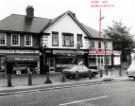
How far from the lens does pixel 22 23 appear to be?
29516 millimetres

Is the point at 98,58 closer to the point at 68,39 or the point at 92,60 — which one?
the point at 92,60

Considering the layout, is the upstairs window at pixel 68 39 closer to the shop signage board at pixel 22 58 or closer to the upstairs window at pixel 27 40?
the upstairs window at pixel 27 40

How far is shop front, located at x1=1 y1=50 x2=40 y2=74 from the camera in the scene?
83.9 feet

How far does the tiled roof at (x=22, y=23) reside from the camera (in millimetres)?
27325

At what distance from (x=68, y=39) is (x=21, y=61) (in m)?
8.13

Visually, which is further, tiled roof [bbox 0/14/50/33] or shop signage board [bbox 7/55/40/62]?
tiled roof [bbox 0/14/50/33]

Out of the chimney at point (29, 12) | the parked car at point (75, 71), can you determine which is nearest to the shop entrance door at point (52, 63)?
the parked car at point (75, 71)

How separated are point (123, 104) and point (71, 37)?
22.5m

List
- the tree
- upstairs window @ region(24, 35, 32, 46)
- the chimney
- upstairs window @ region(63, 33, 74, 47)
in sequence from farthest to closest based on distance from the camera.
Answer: the tree < the chimney < upstairs window @ region(63, 33, 74, 47) < upstairs window @ region(24, 35, 32, 46)

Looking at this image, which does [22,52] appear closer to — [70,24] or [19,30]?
[19,30]

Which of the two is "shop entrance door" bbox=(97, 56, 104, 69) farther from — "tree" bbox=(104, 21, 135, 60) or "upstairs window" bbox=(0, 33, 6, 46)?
"upstairs window" bbox=(0, 33, 6, 46)

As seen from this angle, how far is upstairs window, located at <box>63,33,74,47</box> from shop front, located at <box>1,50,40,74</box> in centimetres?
486

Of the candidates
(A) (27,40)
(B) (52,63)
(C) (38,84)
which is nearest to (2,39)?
(A) (27,40)

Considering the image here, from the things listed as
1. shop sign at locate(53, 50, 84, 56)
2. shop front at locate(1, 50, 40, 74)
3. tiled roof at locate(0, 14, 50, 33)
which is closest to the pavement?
shop front at locate(1, 50, 40, 74)
